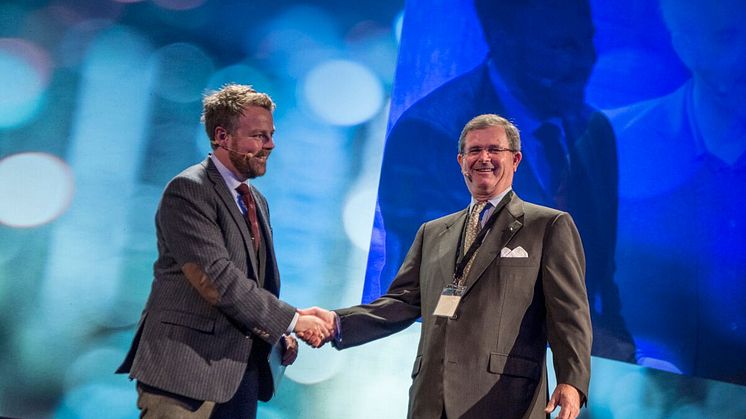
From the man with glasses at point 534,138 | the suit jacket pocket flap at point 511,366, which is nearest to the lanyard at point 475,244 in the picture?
the suit jacket pocket flap at point 511,366

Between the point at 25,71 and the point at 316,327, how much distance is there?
2.30 metres

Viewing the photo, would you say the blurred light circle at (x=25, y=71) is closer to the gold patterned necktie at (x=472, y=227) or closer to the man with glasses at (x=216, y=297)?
the man with glasses at (x=216, y=297)

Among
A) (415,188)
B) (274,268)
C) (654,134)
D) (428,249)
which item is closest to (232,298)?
(274,268)

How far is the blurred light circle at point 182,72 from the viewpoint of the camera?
12.7 feet

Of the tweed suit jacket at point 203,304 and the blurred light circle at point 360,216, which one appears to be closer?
the tweed suit jacket at point 203,304

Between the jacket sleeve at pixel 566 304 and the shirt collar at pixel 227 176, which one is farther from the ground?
the shirt collar at pixel 227 176

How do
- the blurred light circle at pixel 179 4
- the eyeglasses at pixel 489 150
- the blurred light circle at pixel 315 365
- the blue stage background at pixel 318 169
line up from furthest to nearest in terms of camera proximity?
1. the blurred light circle at pixel 179 4
2. the blurred light circle at pixel 315 365
3. the blue stage background at pixel 318 169
4. the eyeglasses at pixel 489 150

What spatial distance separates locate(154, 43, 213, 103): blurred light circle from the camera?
3.86 meters

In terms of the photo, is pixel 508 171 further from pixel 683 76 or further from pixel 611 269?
pixel 683 76

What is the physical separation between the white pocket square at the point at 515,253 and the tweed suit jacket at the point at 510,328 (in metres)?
0.01

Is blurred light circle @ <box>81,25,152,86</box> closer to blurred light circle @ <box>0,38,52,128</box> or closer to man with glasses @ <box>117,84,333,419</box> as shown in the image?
blurred light circle @ <box>0,38,52,128</box>

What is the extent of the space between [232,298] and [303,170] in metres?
1.69

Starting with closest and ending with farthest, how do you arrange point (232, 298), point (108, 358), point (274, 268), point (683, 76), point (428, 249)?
point (232, 298)
point (274, 268)
point (428, 249)
point (108, 358)
point (683, 76)

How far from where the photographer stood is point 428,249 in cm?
287
